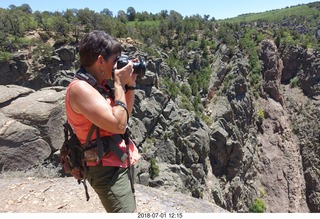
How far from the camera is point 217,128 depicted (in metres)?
33.1

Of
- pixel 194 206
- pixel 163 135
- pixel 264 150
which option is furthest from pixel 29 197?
pixel 264 150

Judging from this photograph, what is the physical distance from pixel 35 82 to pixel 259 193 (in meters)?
25.9

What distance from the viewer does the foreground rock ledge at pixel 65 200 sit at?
695 centimetres

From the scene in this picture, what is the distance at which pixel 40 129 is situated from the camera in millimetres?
10945

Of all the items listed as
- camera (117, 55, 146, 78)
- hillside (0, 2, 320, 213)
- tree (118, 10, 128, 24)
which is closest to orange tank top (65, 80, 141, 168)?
camera (117, 55, 146, 78)

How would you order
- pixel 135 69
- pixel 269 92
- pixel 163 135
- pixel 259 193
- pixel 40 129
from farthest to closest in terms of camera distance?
pixel 269 92 < pixel 259 193 < pixel 163 135 < pixel 40 129 < pixel 135 69

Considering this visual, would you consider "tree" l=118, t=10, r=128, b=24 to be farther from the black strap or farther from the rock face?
the black strap

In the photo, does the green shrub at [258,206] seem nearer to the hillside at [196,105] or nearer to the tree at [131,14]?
the hillside at [196,105]

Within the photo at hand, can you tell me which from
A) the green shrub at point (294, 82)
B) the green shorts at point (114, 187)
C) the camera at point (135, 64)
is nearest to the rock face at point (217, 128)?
the green shrub at point (294, 82)

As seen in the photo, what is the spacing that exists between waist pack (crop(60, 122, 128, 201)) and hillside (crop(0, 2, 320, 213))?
417 cm

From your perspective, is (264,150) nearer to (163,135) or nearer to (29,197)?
(163,135)

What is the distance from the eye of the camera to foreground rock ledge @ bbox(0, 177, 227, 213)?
6.95m

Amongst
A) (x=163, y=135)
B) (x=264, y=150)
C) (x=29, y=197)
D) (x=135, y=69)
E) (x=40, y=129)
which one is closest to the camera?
(x=135, y=69)

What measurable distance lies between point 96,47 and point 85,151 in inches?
37.5
